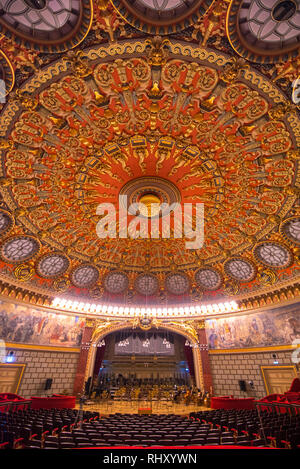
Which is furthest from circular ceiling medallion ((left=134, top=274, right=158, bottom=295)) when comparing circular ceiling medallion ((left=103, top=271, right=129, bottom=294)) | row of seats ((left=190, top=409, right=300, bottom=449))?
row of seats ((left=190, top=409, right=300, bottom=449))

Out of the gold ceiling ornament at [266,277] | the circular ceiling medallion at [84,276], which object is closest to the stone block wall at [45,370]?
the circular ceiling medallion at [84,276]

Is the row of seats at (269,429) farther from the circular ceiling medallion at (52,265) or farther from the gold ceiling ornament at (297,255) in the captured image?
the circular ceiling medallion at (52,265)

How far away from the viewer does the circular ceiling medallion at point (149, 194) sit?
16500 mm

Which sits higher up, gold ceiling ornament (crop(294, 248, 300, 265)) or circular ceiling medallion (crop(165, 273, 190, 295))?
circular ceiling medallion (crop(165, 273, 190, 295))

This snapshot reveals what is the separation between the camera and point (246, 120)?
11828mm

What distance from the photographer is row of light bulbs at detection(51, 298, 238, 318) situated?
942 inches

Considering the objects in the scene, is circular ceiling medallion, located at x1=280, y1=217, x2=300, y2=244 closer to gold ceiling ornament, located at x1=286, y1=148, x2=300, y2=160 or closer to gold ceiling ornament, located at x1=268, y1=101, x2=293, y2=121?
gold ceiling ornament, located at x1=286, y1=148, x2=300, y2=160

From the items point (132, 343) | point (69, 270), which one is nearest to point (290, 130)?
point (69, 270)

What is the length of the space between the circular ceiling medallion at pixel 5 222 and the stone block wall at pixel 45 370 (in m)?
10.8

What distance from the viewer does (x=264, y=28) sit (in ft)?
28.2

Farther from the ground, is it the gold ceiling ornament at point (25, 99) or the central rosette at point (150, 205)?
the central rosette at point (150, 205)

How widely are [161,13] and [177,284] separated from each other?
927 inches
